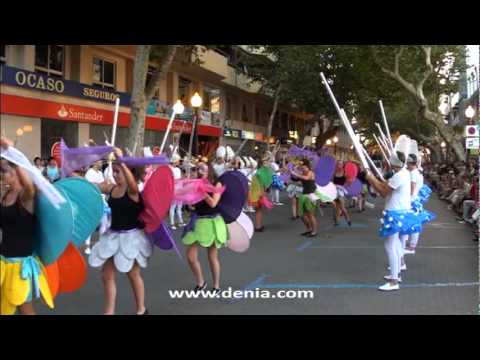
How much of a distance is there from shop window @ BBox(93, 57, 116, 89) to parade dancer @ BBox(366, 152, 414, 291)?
1452 cm

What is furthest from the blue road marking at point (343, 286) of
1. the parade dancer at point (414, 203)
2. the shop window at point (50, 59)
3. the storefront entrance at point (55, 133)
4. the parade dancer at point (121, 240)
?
the shop window at point (50, 59)

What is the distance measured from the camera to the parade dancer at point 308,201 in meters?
10.8

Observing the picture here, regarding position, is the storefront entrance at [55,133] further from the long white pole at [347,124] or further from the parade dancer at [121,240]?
the long white pole at [347,124]

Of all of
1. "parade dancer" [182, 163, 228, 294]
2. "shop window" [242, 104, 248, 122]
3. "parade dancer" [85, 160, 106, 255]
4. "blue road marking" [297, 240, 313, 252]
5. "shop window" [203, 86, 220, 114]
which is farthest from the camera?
"shop window" [242, 104, 248, 122]

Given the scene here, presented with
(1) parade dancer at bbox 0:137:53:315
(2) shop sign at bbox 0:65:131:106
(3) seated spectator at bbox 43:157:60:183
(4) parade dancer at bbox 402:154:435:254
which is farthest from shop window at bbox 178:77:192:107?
(1) parade dancer at bbox 0:137:53:315

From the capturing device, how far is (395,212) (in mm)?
6660

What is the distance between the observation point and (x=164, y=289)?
6.64 m

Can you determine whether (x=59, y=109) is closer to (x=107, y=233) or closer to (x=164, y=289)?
(x=164, y=289)

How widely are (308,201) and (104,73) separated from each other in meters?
11.7

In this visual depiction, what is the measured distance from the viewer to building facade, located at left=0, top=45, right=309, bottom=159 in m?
15.1

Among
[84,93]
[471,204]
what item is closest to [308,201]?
[471,204]

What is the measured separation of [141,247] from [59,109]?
42.0 ft

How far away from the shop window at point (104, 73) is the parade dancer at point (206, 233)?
14010mm

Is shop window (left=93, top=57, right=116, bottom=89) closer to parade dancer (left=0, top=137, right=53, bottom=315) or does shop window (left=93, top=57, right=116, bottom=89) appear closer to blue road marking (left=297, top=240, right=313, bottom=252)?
blue road marking (left=297, top=240, right=313, bottom=252)
